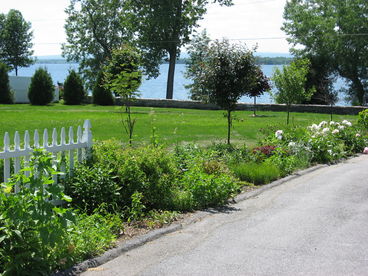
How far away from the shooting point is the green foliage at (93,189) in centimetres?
665

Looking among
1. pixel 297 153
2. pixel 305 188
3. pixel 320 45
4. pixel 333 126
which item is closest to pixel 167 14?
pixel 320 45

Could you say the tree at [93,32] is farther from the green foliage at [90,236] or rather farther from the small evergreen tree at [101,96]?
the green foliage at [90,236]

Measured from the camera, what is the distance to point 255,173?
387 inches

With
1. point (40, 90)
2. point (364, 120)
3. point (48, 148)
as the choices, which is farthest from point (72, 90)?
point (48, 148)

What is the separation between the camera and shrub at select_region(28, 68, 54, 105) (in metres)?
33.2

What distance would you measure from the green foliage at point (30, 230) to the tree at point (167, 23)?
130 feet

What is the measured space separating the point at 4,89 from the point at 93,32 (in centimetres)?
2154

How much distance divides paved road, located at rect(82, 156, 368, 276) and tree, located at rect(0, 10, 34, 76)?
6236 centimetres

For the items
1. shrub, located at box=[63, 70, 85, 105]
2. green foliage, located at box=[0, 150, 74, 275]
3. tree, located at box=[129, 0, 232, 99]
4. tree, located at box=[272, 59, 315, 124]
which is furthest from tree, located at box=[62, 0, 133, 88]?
green foliage, located at box=[0, 150, 74, 275]

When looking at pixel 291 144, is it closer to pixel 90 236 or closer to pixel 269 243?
pixel 269 243

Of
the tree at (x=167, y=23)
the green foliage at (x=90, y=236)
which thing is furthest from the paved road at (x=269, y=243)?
the tree at (x=167, y=23)

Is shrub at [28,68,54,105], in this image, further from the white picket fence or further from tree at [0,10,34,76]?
tree at [0,10,34,76]

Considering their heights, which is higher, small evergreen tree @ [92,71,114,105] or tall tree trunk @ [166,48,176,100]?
tall tree trunk @ [166,48,176,100]

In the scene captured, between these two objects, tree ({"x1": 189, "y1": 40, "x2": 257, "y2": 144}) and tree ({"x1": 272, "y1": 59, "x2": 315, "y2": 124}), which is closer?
tree ({"x1": 189, "y1": 40, "x2": 257, "y2": 144})
